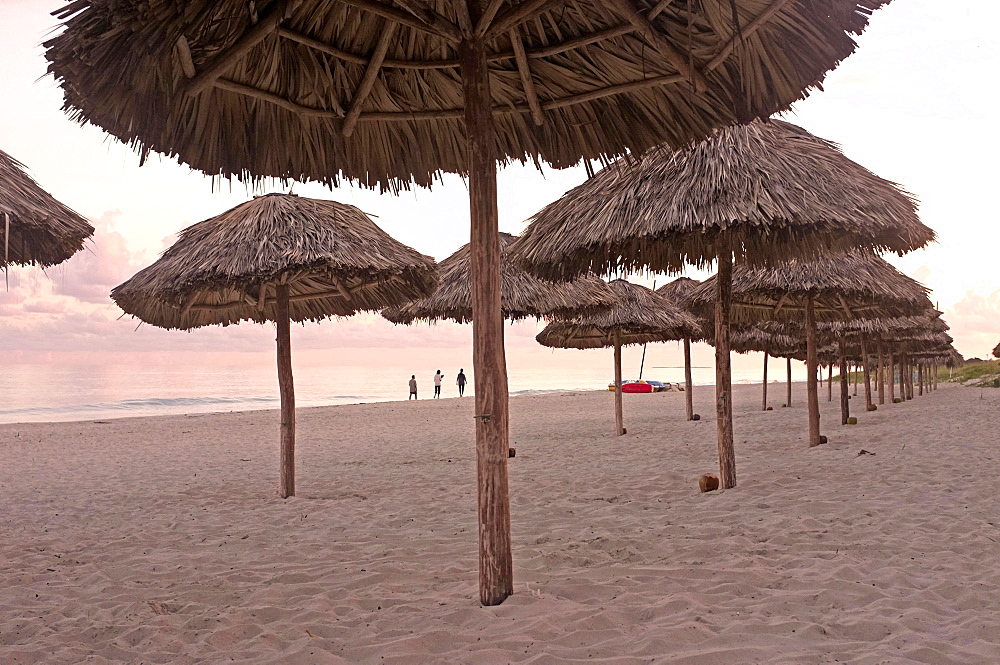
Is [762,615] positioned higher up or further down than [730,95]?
further down

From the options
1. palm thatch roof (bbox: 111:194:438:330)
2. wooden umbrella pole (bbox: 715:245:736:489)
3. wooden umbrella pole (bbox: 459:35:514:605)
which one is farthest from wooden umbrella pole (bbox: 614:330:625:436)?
wooden umbrella pole (bbox: 459:35:514:605)

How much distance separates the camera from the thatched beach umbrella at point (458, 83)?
280 centimetres

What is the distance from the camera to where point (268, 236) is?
615cm

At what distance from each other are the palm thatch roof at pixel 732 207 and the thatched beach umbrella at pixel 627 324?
489cm

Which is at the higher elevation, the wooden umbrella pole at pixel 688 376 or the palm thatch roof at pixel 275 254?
the palm thatch roof at pixel 275 254

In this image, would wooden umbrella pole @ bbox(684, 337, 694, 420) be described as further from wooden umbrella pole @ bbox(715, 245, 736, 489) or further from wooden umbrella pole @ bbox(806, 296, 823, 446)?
wooden umbrella pole @ bbox(715, 245, 736, 489)

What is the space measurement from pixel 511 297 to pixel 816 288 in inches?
159

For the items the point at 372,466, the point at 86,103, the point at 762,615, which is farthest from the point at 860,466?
the point at 86,103

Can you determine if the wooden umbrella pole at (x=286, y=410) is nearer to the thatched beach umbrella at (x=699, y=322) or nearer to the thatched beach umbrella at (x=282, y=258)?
the thatched beach umbrella at (x=282, y=258)

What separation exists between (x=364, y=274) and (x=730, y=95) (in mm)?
3878

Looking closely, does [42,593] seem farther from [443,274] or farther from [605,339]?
[605,339]

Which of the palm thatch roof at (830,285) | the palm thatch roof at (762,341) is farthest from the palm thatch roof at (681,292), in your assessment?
the palm thatch roof at (830,285)

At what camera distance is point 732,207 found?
516 centimetres

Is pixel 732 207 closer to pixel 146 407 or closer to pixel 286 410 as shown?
pixel 286 410
